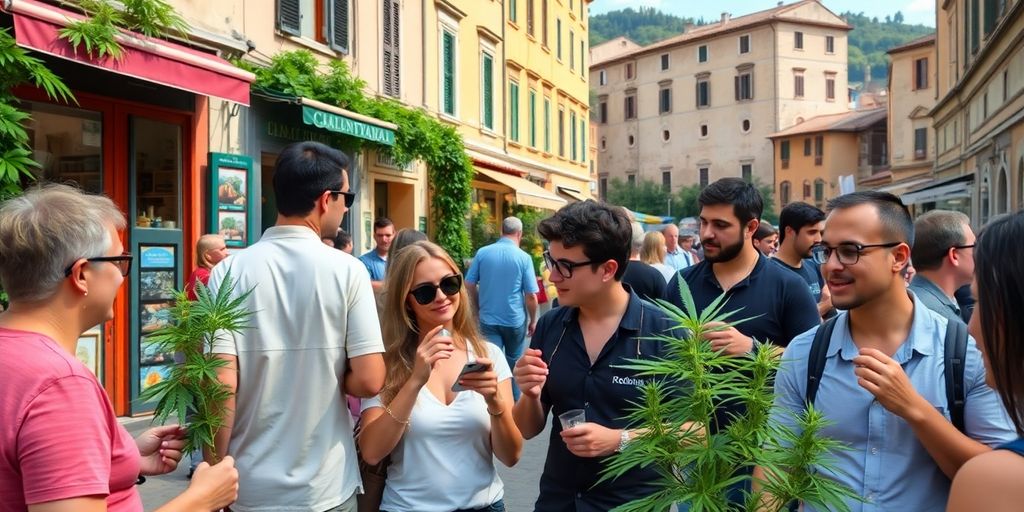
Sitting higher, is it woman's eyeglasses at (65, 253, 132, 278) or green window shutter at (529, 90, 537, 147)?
green window shutter at (529, 90, 537, 147)

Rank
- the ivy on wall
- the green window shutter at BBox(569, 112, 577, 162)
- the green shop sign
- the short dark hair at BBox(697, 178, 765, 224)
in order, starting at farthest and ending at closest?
the green window shutter at BBox(569, 112, 577, 162) → the ivy on wall → the green shop sign → the short dark hair at BBox(697, 178, 765, 224)

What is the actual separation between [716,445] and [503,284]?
23.2 feet

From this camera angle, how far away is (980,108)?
26938 mm

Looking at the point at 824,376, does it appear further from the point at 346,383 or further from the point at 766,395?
the point at 346,383

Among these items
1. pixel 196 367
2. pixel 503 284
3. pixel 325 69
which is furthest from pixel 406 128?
pixel 196 367

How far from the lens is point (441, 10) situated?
18047mm

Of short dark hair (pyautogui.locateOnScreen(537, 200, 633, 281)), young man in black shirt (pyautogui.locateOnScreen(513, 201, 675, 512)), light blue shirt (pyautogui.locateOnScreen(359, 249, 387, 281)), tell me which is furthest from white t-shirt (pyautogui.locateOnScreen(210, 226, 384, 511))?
light blue shirt (pyautogui.locateOnScreen(359, 249, 387, 281))

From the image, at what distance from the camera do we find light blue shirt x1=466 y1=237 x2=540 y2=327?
9164 mm

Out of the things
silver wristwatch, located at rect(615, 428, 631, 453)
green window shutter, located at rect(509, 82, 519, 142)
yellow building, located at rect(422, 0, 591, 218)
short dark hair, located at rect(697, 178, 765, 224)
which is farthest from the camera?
green window shutter, located at rect(509, 82, 519, 142)

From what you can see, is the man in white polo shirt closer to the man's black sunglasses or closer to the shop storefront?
the man's black sunglasses

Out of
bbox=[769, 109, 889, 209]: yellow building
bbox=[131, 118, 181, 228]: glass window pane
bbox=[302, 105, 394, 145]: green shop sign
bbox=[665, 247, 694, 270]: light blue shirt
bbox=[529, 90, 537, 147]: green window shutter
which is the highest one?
bbox=[769, 109, 889, 209]: yellow building

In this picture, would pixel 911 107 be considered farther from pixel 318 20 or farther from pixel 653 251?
pixel 653 251

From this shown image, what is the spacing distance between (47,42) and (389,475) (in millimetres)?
5824

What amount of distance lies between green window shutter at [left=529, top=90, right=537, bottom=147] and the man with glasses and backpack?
74.9ft
